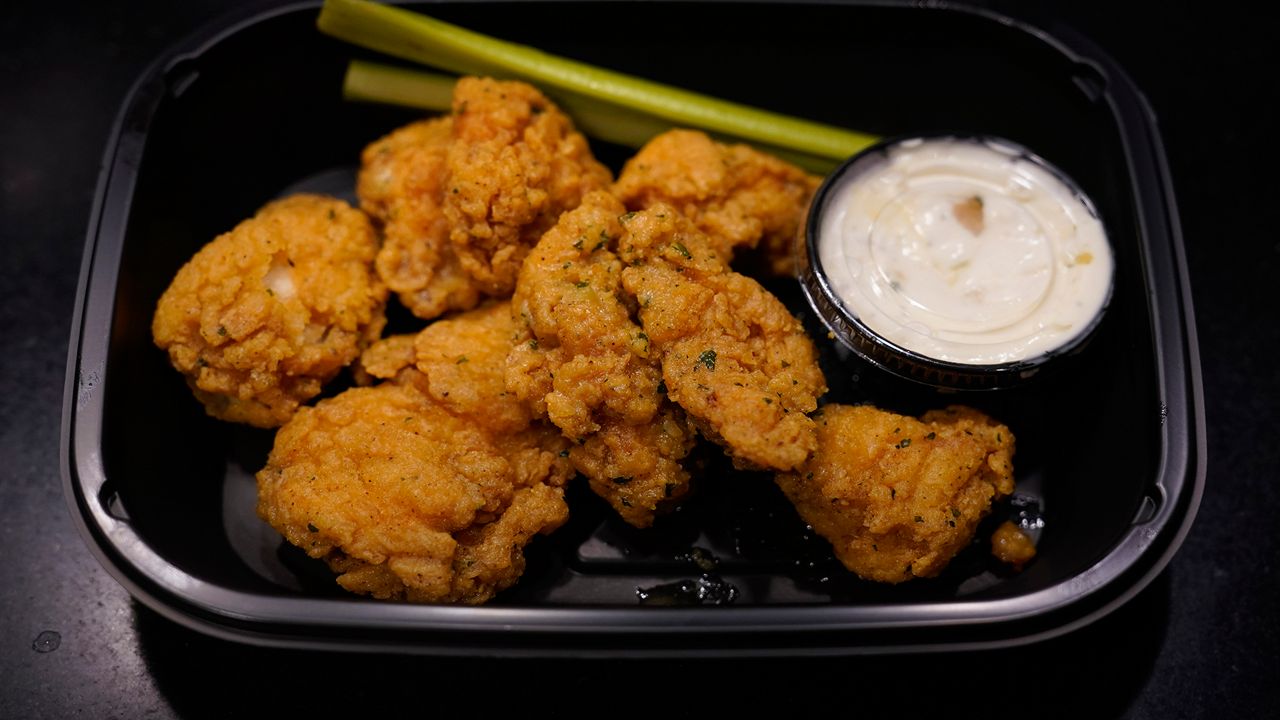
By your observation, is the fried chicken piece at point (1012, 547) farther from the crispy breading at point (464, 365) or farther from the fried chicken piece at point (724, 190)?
the crispy breading at point (464, 365)

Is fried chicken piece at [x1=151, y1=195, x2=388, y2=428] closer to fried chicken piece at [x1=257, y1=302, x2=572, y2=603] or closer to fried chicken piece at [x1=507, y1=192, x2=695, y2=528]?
fried chicken piece at [x1=257, y1=302, x2=572, y2=603]

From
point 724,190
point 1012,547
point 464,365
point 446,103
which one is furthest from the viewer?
point 446,103

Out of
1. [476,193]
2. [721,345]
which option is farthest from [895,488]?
[476,193]

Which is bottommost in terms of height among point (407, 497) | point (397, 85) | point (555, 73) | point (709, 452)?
point (407, 497)

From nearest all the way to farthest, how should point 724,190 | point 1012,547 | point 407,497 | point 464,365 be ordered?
1. point 407,497
2. point 464,365
3. point 1012,547
4. point 724,190

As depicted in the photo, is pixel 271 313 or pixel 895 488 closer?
pixel 895 488

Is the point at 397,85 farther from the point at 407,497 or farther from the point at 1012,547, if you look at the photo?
the point at 1012,547

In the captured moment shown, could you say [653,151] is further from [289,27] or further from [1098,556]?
[1098,556]
